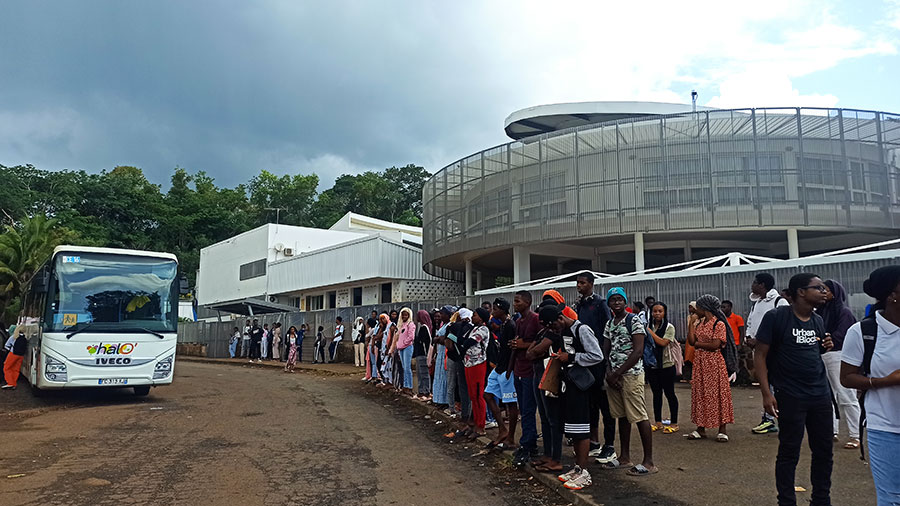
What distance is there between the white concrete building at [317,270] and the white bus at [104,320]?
69.5 feet

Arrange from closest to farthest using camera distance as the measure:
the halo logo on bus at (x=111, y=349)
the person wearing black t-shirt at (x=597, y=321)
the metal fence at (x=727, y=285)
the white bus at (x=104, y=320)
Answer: the person wearing black t-shirt at (x=597, y=321), the white bus at (x=104, y=320), the halo logo on bus at (x=111, y=349), the metal fence at (x=727, y=285)

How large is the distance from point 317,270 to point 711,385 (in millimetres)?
36803

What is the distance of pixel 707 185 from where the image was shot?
24.0 meters

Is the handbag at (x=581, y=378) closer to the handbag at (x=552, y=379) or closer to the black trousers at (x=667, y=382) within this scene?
the handbag at (x=552, y=379)

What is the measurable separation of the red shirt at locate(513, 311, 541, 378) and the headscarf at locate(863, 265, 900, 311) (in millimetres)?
3426

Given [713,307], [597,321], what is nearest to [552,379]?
[597,321]

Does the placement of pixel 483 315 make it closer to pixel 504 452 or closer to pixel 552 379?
pixel 504 452

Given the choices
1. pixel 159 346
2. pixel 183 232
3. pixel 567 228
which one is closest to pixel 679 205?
pixel 567 228

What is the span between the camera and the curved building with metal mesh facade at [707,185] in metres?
23.5

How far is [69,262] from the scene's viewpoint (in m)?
13.0

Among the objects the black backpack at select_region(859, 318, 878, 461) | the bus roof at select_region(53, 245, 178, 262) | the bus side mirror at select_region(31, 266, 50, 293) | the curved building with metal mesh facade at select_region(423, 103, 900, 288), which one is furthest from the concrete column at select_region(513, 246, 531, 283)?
the black backpack at select_region(859, 318, 878, 461)

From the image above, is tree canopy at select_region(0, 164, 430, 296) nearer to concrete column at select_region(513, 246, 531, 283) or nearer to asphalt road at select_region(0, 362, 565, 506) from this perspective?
concrete column at select_region(513, 246, 531, 283)

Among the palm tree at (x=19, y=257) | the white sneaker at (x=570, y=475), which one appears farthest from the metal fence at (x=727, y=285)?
the palm tree at (x=19, y=257)

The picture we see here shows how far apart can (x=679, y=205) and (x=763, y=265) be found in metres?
9.32
